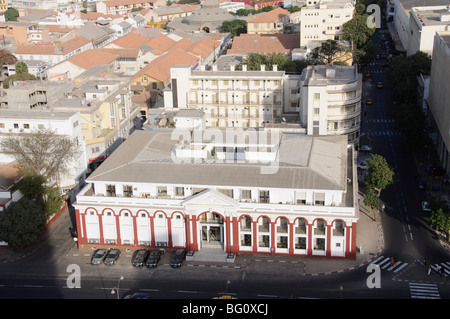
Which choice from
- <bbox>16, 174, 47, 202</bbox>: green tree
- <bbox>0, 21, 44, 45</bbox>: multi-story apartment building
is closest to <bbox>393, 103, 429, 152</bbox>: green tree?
<bbox>16, 174, 47, 202</bbox>: green tree

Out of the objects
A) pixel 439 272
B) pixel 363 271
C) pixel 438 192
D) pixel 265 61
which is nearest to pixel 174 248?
pixel 363 271

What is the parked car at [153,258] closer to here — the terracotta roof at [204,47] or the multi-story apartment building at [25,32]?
the terracotta roof at [204,47]

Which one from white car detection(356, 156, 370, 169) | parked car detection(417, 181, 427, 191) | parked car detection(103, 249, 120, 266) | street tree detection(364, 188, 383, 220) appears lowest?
parked car detection(103, 249, 120, 266)

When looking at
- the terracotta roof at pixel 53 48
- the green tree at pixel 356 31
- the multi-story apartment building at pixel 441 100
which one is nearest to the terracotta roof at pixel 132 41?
the terracotta roof at pixel 53 48

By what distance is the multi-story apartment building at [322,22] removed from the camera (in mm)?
140125

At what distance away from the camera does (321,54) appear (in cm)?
11688

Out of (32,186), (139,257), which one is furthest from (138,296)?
(32,186)

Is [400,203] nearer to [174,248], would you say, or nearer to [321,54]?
[174,248]

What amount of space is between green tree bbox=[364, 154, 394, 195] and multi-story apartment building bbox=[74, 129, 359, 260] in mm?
5306

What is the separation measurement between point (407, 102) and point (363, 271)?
178ft

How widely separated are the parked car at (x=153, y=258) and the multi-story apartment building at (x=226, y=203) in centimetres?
210

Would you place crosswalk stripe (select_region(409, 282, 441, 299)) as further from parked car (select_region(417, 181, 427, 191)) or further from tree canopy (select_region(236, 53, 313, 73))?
tree canopy (select_region(236, 53, 313, 73))

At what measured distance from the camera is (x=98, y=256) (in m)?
64.8

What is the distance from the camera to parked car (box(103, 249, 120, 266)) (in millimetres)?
63881
